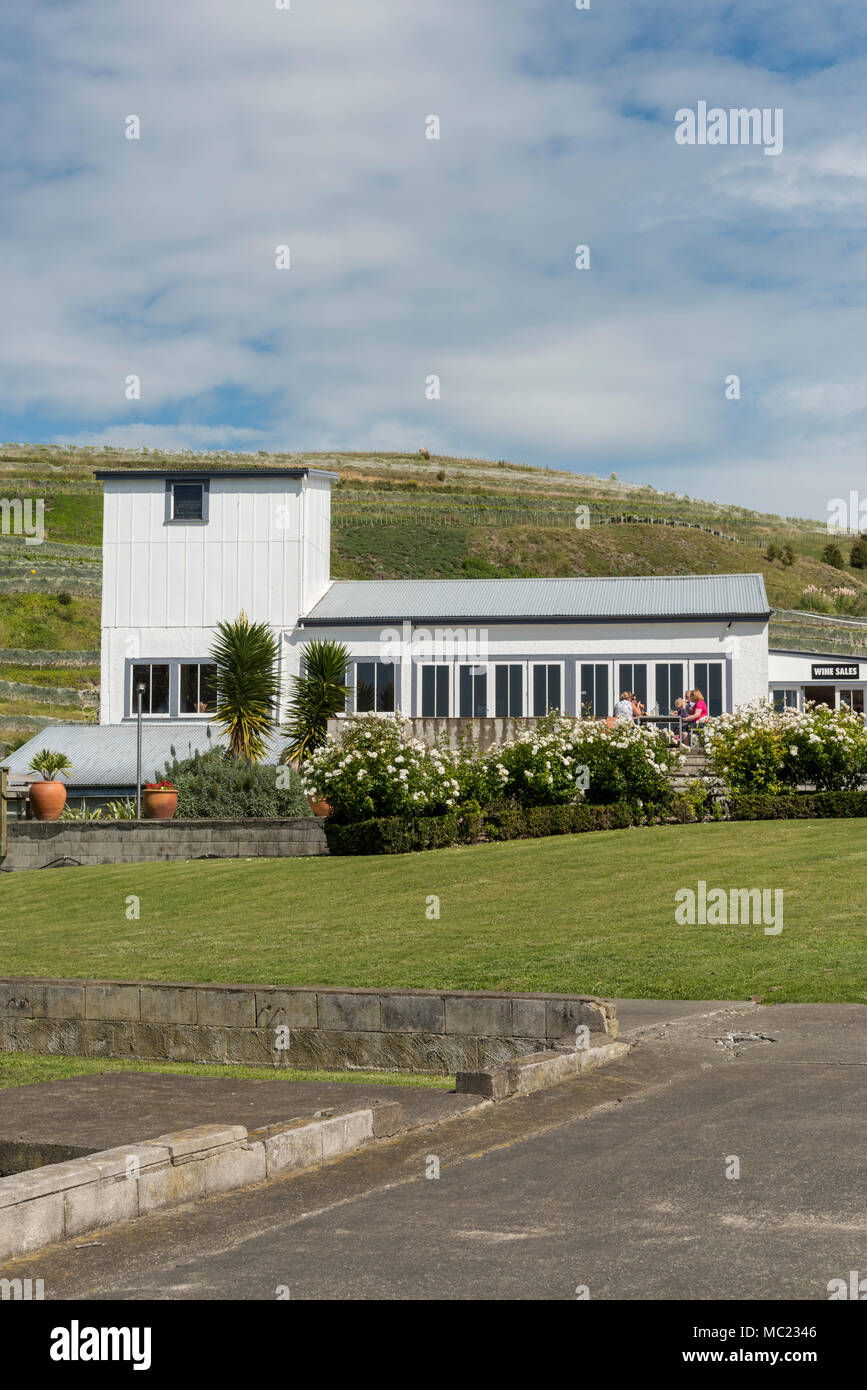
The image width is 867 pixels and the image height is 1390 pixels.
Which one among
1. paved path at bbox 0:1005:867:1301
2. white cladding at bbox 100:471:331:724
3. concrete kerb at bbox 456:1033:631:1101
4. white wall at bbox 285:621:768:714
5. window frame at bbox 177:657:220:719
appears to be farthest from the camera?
white cladding at bbox 100:471:331:724

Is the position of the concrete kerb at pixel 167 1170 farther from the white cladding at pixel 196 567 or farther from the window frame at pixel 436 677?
the white cladding at pixel 196 567

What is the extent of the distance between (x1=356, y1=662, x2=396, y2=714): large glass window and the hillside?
21.3 meters

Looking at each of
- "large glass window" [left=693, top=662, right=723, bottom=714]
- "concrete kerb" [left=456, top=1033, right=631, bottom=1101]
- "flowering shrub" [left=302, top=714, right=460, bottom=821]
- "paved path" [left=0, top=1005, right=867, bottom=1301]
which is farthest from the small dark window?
"paved path" [left=0, top=1005, right=867, bottom=1301]

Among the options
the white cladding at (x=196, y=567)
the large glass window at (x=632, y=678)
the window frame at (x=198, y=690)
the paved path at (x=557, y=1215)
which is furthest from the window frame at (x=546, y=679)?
the paved path at (x=557, y=1215)

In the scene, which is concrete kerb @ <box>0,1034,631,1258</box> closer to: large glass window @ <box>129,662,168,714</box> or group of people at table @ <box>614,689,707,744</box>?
group of people at table @ <box>614,689,707,744</box>

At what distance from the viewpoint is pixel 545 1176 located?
568 cm

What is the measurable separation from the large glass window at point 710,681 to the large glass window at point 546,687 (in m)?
3.64

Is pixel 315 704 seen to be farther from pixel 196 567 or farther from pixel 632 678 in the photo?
pixel 196 567

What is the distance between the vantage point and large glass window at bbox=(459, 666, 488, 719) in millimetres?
35969

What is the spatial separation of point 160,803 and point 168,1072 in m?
18.9

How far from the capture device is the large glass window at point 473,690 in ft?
118

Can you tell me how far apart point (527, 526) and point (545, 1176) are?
4175 inches

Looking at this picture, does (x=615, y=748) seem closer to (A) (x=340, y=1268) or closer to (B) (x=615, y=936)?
(B) (x=615, y=936)
